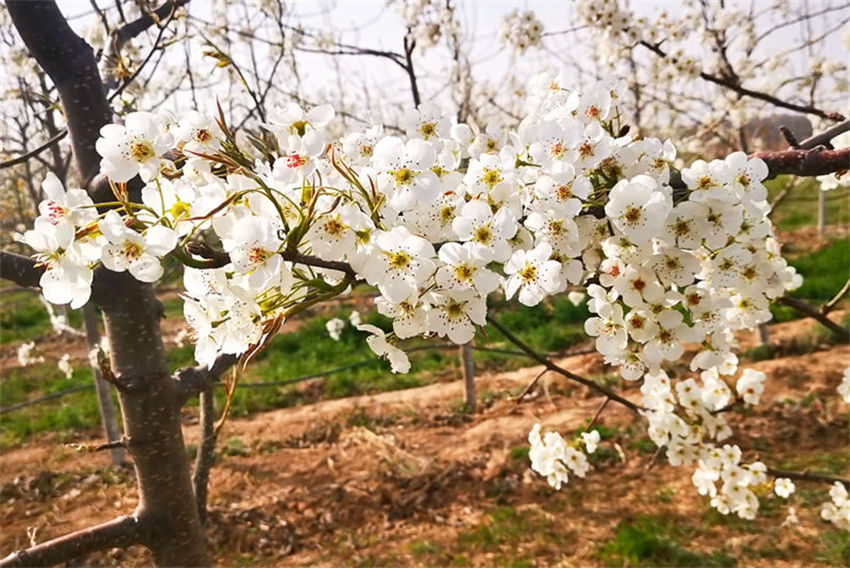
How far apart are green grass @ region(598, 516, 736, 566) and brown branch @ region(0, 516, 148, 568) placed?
9.26 ft

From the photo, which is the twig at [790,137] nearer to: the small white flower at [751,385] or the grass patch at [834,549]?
the small white flower at [751,385]

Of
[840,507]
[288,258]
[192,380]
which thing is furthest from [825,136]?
[840,507]

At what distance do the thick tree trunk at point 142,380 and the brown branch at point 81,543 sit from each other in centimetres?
3

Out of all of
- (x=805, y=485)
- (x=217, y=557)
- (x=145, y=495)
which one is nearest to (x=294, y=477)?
(x=217, y=557)

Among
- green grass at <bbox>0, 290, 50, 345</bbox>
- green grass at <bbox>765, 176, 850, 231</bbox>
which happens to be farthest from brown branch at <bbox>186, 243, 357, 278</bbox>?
green grass at <bbox>765, 176, 850, 231</bbox>

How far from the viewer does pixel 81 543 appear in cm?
176

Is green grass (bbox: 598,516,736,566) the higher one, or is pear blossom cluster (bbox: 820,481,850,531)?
pear blossom cluster (bbox: 820,481,850,531)

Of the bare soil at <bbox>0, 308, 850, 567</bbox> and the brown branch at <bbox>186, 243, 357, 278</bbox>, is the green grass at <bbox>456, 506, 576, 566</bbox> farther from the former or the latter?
the brown branch at <bbox>186, 243, 357, 278</bbox>

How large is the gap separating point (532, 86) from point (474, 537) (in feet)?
11.4

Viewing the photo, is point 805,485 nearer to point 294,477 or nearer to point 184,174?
point 294,477

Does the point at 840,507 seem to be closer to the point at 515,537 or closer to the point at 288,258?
the point at 515,537

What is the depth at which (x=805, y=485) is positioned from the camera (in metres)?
4.20

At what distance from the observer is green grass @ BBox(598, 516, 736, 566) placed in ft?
11.6

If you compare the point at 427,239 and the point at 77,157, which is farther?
the point at 77,157
